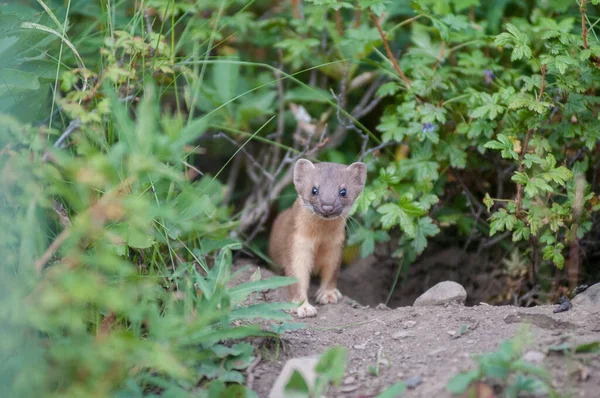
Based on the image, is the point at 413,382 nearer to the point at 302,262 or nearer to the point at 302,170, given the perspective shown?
the point at 302,262

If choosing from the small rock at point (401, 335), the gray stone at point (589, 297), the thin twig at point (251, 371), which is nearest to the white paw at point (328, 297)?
the small rock at point (401, 335)

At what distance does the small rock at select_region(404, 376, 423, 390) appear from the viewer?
3.40 meters

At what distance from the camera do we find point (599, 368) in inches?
131

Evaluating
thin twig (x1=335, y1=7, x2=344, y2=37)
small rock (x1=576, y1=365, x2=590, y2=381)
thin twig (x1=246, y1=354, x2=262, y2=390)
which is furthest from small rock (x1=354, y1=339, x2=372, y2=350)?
thin twig (x1=335, y1=7, x2=344, y2=37)

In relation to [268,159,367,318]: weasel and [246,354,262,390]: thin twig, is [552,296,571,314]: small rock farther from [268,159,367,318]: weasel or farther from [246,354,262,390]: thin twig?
[246,354,262,390]: thin twig

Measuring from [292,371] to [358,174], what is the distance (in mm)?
2330

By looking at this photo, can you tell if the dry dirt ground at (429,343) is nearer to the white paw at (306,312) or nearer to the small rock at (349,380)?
the small rock at (349,380)

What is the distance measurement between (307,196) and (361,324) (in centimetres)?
A: 133

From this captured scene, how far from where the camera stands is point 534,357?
3361 mm

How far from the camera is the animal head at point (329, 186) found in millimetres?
5219

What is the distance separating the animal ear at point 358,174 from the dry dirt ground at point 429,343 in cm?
112

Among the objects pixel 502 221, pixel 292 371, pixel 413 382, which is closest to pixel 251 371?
pixel 292 371

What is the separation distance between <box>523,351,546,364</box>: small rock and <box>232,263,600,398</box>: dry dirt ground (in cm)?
2

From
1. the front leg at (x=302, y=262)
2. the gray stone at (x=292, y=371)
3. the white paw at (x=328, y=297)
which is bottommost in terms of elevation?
the white paw at (x=328, y=297)
